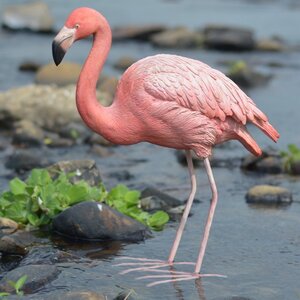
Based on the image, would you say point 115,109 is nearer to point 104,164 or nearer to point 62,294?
point 62,294

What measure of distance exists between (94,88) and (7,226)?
1.48 m

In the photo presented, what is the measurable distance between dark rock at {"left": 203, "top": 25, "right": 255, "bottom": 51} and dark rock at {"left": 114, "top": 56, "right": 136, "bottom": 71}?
7.69 ft

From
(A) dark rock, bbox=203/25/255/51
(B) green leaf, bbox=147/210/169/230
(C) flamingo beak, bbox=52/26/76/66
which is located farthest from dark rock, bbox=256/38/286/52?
(C) flamingo beak, bbox=52/26/76/66

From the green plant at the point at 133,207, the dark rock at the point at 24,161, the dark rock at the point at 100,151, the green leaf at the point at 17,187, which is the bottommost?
the dark rock at the point at 100,151

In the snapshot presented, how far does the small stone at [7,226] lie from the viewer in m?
7.13

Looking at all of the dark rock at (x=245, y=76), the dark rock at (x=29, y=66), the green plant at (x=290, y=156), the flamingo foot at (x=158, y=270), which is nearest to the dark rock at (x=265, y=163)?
the green plant at (x=290, y=156)

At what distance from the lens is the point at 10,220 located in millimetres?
7270

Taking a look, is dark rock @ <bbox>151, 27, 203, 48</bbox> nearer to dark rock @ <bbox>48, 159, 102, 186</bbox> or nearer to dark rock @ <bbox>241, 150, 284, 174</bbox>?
dark rock @ <bbox>241, 150, 284, 174</bbox>

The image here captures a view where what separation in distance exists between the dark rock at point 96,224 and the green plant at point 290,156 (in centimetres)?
262

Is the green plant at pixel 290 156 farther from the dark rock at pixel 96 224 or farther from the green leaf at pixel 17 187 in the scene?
the green leaf at pixel 17 187

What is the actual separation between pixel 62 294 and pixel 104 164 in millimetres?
4349

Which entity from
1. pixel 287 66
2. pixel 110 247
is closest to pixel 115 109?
pixel 110 247

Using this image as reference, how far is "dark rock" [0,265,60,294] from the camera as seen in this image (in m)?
5.90

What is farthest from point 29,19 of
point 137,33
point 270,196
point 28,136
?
point 270,196
